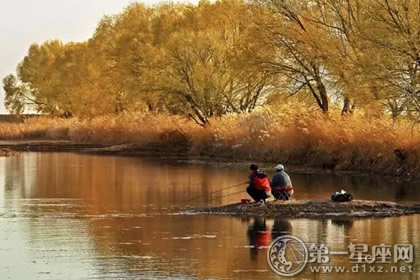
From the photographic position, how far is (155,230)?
2270 cm

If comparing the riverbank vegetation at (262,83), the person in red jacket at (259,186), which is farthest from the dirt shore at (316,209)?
the riverbank vegetation at (262,83)

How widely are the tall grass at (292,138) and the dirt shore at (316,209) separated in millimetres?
11955

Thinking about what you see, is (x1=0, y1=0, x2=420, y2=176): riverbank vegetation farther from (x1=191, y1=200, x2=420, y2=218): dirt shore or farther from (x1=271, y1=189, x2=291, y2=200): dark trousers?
(x1=271, y1=189, x2=291, y2=200): dark trousers

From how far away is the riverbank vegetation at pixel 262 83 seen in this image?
3750 centimetres

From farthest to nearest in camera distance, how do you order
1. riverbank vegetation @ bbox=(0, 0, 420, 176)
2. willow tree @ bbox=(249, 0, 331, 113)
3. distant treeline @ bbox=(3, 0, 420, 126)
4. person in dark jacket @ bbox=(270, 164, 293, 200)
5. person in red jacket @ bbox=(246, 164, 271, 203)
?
willow tree @ bbox=(249, 0, 331, 113) < riverbank vegetation @ bbox=(0, 0, 420, 176) < distant treeline @ bbox=(3, 0, 420, 126) < person in dark jacket @ bbox=(270, 164, 293, 200) < person in red jacket @ bbox=(246, 164, 271, 203)

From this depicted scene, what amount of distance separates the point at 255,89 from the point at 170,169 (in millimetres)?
17005

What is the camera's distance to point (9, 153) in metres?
61.6

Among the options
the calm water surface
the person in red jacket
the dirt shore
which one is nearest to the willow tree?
the calm water surface

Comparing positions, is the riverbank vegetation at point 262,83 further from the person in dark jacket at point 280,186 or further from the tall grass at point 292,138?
the person in dark jacket at point 280,186

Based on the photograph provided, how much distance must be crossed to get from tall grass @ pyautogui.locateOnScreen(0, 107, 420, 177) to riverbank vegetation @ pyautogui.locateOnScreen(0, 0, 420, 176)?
3.1 inches

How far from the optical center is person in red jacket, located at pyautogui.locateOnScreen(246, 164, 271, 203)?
80.6ft

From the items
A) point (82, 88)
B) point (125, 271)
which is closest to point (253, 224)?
point (125, 271)

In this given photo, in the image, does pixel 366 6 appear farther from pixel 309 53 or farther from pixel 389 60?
pixel 309 53

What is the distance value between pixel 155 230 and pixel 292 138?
25.0 meters
